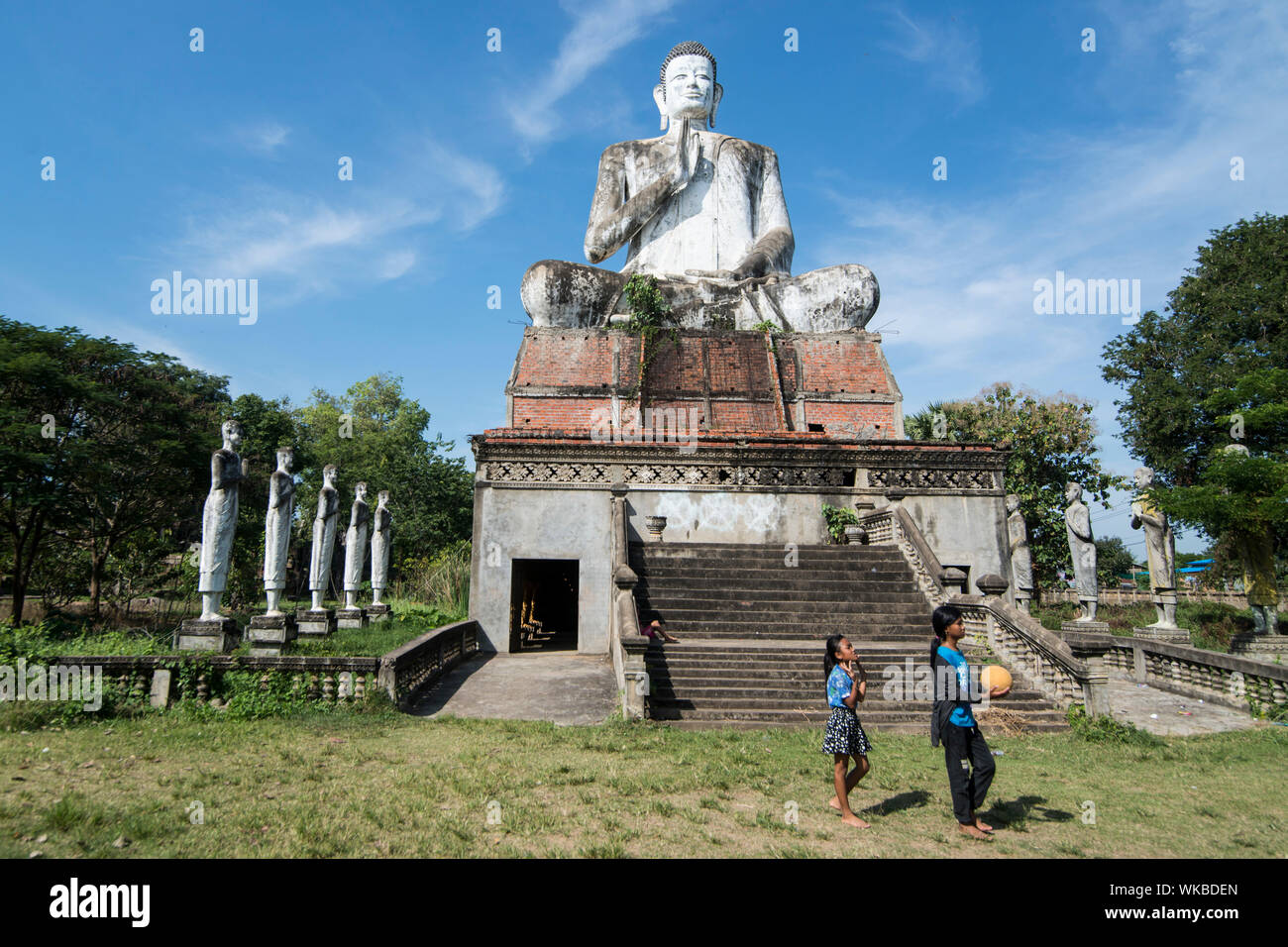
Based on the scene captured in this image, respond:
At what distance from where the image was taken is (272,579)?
10.3m

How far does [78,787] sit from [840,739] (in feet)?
17.8

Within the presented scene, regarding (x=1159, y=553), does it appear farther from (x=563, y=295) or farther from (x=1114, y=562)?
(x=1114, y=562)

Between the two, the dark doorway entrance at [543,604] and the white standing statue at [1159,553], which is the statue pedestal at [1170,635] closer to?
the white standing statue at [1159,553]

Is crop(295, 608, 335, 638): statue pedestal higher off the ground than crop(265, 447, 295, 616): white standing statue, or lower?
lower

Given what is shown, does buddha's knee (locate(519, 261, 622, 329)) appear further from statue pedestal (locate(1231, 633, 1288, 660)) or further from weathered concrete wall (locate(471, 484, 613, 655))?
statue pedestal (locate(1231, 633, 1288, 660))

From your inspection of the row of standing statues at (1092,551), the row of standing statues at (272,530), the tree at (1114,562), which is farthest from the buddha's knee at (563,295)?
the tree at (1114,562)

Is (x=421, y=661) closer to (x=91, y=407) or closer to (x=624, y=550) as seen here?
(x=624, y=550)

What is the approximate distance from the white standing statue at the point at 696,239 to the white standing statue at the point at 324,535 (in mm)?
9803

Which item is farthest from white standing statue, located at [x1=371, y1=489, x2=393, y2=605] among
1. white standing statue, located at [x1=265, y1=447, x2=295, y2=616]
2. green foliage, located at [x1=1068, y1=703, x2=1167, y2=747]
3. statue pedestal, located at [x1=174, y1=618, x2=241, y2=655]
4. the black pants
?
the black pants

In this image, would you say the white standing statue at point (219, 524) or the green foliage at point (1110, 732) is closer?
the green foliage at point (1110, 732)

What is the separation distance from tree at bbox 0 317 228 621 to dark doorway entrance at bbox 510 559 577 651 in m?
10.7

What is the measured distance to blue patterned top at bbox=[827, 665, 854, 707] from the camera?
5.25 meters

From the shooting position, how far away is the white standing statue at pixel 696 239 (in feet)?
68.9
